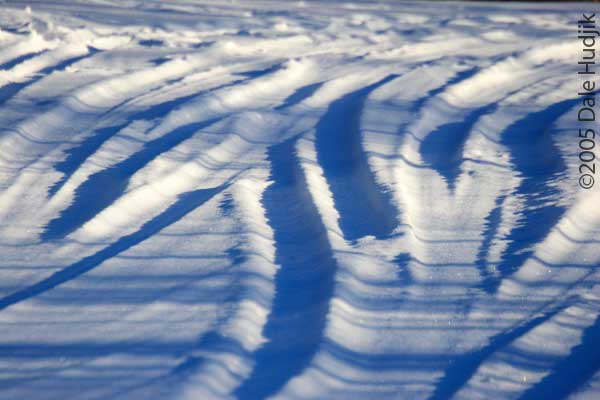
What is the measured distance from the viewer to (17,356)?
1.96 metres

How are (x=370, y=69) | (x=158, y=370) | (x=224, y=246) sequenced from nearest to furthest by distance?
(x=158, y=370) → (x=224, y=246) → (x=370, y=69)

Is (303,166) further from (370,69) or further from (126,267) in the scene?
(370,69)

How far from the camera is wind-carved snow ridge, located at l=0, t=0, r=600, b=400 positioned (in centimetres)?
195

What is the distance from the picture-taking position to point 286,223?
2.74 metres

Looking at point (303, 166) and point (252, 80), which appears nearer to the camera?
point (303, 166)

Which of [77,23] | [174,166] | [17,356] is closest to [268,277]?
[17,356]

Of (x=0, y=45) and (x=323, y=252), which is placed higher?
(x=0, y=45)

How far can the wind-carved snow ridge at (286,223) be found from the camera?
1.95 metres

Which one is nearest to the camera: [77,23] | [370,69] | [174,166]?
[174,166]

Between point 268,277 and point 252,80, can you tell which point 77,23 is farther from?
point 268,277

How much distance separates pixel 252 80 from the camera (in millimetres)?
4371

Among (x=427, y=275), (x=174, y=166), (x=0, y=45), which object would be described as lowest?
(x=427, y=275)

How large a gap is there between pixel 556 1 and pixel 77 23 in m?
5.30

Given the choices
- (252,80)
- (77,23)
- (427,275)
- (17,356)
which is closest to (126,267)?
(17,356)
